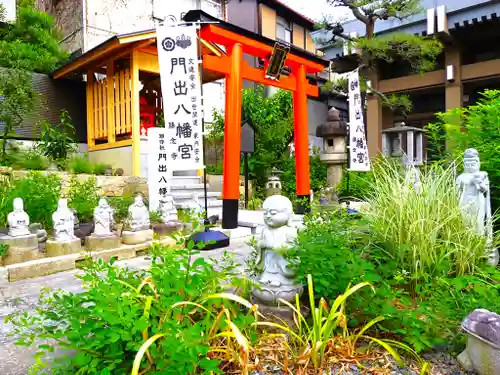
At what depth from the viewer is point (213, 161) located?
43.5 ft

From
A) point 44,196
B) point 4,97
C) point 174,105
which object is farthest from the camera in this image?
point 4,97

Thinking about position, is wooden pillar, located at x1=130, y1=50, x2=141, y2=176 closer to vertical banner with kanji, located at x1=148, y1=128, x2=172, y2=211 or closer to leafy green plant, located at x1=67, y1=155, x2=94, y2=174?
leafy green plant, located at x1=67, y1=155, x2=94, y2=174

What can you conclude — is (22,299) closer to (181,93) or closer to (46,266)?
(46,266)

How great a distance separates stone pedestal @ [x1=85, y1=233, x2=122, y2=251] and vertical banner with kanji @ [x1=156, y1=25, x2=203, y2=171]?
155cm

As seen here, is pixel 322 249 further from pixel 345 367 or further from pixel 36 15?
pixel 36 15

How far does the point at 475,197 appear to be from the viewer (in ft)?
11.4

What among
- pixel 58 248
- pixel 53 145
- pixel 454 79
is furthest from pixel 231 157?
pixel 454 79

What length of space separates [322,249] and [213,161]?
36.3ft

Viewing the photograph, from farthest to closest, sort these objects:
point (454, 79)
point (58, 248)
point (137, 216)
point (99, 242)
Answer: point (454, 79), point (137, 216), point (99, 242), point (58, 248)

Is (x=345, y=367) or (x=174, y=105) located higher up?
(x=174, y=105)

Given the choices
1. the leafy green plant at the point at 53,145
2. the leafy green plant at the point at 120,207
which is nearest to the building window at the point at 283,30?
the leafy green plant at the point at 53,145

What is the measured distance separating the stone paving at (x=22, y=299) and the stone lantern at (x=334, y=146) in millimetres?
6160

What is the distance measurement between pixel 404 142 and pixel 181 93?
19.7 ft

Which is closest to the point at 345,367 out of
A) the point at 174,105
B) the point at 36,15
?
the point at 174,105
